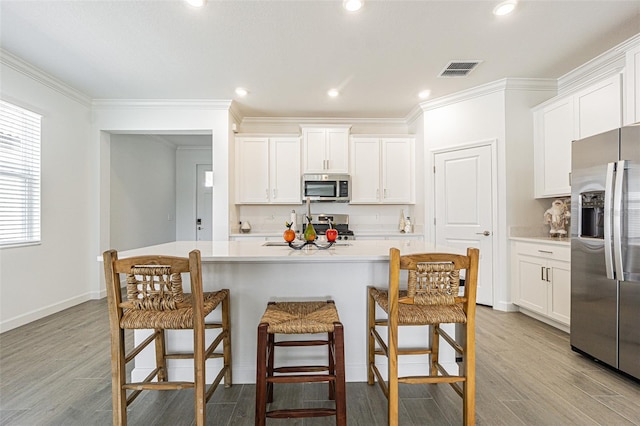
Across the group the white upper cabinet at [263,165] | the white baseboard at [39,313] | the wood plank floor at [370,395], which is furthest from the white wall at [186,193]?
the wood plank floor at [370,395]

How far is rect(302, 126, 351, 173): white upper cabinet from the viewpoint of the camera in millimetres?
4652

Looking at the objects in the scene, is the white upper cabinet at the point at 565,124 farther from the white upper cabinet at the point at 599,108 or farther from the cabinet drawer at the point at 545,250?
the cabinet drawer at the point at 545,250

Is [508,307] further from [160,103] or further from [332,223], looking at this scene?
[160,103]

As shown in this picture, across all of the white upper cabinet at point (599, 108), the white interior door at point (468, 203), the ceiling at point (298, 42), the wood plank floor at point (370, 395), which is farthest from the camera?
the white interior door at point (468, 203)

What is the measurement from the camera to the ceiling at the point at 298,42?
2340 mm

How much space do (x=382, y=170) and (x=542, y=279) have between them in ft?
7.96

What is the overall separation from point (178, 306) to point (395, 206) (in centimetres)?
405

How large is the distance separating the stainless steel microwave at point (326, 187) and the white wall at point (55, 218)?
2865 mm

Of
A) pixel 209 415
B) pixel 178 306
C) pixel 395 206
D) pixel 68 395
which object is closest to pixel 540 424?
pixel 209 415

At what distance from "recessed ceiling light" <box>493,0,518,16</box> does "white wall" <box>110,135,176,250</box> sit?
4.89 metres

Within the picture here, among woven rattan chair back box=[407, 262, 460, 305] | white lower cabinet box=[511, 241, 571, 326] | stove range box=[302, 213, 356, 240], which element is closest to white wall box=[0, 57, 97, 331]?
stove range box=[302, 213, 356, 240]

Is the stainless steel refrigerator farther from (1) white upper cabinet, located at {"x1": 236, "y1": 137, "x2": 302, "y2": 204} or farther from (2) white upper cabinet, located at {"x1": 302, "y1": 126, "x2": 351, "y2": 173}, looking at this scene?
(1) white upper cabinet, located at {"x1": 236, "y1": 137, "x2": 302, "y2": 204}

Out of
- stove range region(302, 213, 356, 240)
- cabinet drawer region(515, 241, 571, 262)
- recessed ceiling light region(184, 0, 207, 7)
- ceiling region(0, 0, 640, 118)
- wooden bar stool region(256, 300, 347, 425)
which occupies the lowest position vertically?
wooden bar stool region(256, 300, 347, 425)

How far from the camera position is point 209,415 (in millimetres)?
1764
